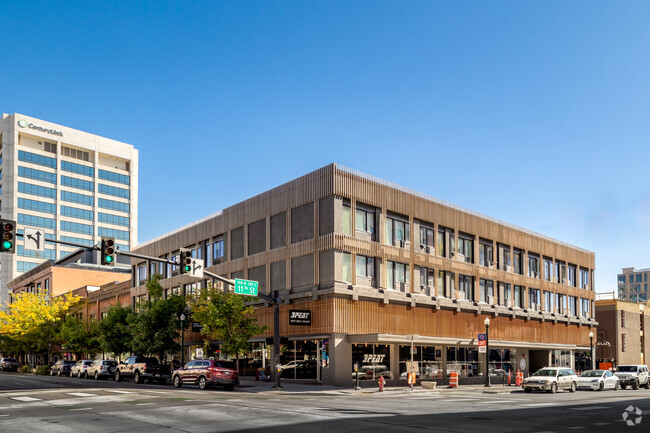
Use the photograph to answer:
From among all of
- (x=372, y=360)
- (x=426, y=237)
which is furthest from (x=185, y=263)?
(x=426, y=237)

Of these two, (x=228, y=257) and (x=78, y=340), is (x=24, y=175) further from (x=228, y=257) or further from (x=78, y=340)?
(x=228, y=257)

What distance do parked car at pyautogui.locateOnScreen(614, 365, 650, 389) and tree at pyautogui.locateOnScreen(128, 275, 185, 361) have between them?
33523 mm

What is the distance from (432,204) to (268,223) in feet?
42.3

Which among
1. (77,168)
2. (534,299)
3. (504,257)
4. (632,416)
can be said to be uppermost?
(77,168)

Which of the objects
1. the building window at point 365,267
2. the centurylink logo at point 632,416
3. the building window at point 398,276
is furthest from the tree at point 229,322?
the centurylink logo at point 632,416

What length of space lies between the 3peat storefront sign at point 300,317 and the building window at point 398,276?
708cm

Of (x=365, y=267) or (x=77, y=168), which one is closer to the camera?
(x=365, y=267)

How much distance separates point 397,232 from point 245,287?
Result: 16546mm

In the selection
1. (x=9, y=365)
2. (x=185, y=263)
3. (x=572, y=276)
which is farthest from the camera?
(x=9, y=365)

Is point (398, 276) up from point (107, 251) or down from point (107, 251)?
down

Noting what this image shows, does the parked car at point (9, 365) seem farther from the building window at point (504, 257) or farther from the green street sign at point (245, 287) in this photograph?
the building window at point (504, 257)

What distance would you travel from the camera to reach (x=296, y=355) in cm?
4353

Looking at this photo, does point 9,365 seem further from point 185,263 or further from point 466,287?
point 185,263

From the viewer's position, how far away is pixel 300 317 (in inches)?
1610
